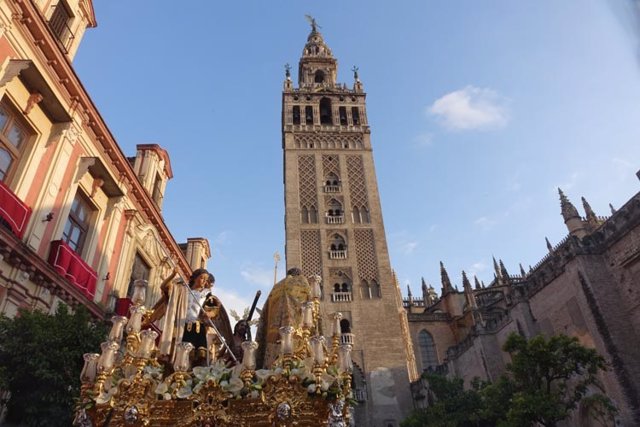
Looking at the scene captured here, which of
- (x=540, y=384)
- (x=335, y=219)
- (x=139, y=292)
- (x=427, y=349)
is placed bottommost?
(x=540, y=384)

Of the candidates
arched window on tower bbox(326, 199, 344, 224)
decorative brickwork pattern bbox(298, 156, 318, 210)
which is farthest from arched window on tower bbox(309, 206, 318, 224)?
arched window on tower bbox(326, 199, 344, 224)

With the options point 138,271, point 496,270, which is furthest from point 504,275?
point 138,271

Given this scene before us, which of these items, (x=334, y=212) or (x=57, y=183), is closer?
(x=57, y=183)

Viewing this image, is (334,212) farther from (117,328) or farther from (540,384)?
(117,328)

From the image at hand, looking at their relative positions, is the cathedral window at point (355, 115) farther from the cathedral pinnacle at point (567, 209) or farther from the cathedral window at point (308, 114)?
the cathedral pinnacle at point (567, 209)

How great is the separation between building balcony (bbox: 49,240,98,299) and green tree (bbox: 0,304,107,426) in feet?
9.16

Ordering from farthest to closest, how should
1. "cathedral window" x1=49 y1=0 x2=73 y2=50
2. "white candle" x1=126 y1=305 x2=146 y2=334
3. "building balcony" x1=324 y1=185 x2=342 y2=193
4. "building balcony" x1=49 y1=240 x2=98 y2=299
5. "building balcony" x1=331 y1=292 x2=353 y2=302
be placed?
"building balcony" x1=324 y1=185 x2=342 y2=193 < "building balcony" x1=331 y1=292 x2=353 y2=302 < "cathedral window" x1=49 y1=0 x2=73 y2=50 < "building balcony" x1=49 y1=240 x2=98 y2=299 < "white candle" x1=126 y1=305 x2=146 y2=334

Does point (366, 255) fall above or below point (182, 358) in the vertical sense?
above

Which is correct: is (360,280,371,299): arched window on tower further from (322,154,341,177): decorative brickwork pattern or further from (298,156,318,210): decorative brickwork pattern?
(322,154,341,177): decorative brickwork pattern

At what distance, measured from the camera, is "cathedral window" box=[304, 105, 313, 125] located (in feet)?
128

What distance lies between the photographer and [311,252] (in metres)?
31.5

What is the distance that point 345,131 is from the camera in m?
37.9

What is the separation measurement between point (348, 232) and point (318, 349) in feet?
90.5

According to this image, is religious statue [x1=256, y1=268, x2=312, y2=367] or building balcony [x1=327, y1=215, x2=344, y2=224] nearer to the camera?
religious statue [x1=256, y1=268, x2=312, y2=367]
